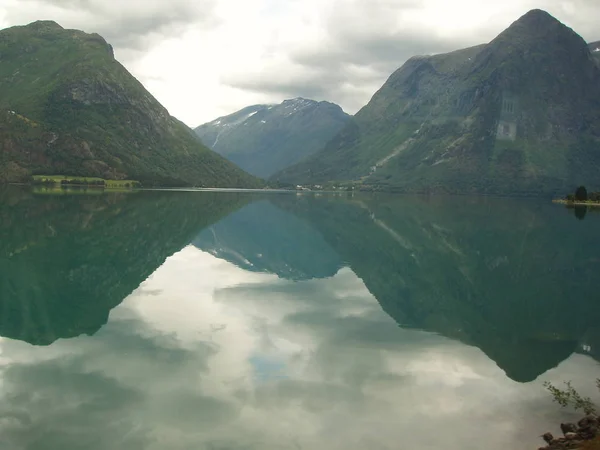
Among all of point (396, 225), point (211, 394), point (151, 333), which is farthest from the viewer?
point (396, 225)

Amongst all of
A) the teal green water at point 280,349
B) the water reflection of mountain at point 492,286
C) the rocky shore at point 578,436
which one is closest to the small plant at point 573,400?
the teal green water at point 280,349

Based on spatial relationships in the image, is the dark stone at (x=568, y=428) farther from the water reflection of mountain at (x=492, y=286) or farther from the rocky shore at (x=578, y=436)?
the water reflection of mountain at (x=492, y=286)

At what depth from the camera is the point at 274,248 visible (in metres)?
70.6

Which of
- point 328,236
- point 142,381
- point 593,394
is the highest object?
point 328,236

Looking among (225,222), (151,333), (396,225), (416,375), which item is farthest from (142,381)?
(396,225)

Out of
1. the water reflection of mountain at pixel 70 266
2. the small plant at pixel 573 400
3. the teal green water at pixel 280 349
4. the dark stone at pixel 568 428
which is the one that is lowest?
the dark stone at pixel 568 428

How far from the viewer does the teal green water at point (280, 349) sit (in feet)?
61.5

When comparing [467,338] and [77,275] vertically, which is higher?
[77,275]

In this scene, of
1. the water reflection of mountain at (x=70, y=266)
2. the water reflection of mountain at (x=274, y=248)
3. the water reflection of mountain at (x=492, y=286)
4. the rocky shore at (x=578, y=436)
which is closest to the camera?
the rocky shore at (x=578, y=436)

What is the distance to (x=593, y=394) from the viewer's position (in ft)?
78.5

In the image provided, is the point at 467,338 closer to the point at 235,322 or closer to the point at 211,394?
the point at 235,322

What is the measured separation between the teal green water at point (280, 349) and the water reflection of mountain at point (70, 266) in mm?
265

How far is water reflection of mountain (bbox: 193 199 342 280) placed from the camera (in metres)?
55.6

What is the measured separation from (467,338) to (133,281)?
26898 millimetres
